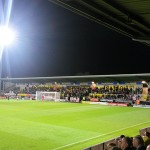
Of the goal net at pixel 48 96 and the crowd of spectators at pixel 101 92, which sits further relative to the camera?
the goal net at pixel 48 96

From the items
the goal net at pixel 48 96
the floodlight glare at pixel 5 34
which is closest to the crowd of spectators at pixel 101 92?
the goal net at pixel 48 96

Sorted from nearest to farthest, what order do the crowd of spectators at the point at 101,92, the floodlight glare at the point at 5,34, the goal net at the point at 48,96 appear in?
1. the crowd of spectators at the point at 101,92
2. the floodlight glare at the point at 5,34
3. the goal net at the point at 48,96

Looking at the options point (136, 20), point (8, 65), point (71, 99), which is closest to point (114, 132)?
point (136, 20)

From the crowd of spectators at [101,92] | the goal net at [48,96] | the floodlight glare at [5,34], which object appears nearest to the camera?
the crowd of spectators at [101,92]

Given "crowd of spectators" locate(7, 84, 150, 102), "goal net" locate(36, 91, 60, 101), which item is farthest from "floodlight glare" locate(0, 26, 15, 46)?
"crowd of spectators" locate(7, 84, 150, 102)

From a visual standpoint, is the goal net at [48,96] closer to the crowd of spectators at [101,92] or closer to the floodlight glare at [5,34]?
the crowd of spectators at [101,92]

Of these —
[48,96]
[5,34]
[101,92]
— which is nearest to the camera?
[101,92]

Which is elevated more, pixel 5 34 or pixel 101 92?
pixel 5 34

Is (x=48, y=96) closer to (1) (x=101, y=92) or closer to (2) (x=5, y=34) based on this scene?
(1) (x=101, y=92)

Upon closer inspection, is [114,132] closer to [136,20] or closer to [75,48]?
[136,20]

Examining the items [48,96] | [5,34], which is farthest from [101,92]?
[5,34]

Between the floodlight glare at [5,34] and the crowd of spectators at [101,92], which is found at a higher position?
the floodlight glare at [5,34]

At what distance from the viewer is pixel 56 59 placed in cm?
6206

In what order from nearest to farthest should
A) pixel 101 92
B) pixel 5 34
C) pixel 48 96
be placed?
pixel 101 92
pixel 5 34
pixel 48 96
